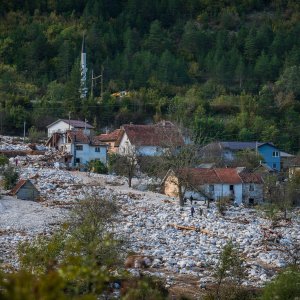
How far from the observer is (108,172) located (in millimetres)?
42250

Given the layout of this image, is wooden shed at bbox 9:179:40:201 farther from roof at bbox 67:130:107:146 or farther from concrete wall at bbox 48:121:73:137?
concrete wall at bbox 48:121:73:137

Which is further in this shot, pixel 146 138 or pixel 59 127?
pixel 59 127

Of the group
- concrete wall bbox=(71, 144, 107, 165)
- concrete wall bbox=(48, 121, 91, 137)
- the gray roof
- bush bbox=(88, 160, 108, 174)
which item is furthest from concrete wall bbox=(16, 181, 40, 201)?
the gray roof

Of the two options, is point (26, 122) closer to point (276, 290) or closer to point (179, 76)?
point (179, 76)

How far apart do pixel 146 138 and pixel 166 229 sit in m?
21.6

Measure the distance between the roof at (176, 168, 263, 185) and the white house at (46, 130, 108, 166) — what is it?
8.92 metres

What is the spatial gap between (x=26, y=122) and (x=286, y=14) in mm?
75512

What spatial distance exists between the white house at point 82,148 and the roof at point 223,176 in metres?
8.92

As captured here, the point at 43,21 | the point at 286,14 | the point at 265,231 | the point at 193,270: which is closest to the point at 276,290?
the point at 193,270

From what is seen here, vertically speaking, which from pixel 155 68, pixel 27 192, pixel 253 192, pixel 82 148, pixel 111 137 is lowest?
pixel 253 192

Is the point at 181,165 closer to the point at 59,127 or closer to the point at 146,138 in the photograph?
the point at 146,138

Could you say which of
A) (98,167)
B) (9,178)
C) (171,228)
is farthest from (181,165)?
(9,178)

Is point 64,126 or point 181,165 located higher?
point 64,126

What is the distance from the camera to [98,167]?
137ft
